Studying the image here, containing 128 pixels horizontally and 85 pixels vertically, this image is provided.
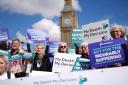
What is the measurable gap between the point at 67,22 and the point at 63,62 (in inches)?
21.9

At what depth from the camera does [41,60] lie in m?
4.33

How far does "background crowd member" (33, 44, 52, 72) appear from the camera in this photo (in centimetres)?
427

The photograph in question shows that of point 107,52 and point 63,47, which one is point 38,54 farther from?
point 107,52

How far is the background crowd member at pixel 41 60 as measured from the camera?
4270 millimetres

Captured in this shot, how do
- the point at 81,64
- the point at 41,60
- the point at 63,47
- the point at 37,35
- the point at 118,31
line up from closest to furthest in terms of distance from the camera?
the point at 118,31
the point at 81,64
the point at 63,47
the point at 41,60
the point at 37,35

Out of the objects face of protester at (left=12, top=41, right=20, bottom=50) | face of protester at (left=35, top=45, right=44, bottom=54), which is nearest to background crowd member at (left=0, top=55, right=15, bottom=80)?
face of protester at (left=12, top=41, right=20, bottom=50)

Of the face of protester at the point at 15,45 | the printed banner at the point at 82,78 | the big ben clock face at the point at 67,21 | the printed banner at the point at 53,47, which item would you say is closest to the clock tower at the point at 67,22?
the big ben clock face at the point at 67,21

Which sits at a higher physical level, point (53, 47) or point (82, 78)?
point (53, 47)

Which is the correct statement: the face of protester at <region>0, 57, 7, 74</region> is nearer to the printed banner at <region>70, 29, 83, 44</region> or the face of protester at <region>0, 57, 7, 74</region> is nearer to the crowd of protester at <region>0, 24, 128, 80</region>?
the crowd of protester at <region>0, 24, 128, 80</region>

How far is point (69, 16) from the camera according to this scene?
4117mm

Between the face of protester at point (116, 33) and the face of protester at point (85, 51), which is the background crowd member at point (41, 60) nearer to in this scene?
the face of protester at point (85, 51)

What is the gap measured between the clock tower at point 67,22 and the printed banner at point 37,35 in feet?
1.07

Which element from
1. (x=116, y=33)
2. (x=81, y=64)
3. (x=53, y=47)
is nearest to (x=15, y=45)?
(x=53, y=47)

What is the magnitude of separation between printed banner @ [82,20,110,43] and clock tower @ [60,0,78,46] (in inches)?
8.5
